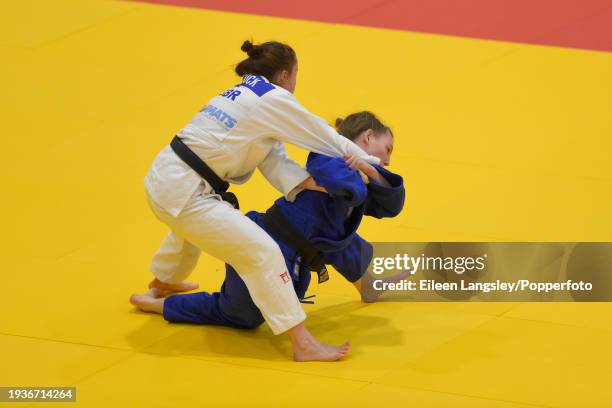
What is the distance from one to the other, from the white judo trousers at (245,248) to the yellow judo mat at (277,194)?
21cm

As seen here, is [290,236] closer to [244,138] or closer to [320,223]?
[320,223]

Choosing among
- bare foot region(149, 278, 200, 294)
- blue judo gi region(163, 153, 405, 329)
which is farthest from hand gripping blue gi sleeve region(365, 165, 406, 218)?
bare foot region(149, 278, 200, 294)

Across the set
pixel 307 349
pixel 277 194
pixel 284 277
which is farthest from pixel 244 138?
pixel 277 194

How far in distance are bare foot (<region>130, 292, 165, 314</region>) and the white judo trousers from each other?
0.44m

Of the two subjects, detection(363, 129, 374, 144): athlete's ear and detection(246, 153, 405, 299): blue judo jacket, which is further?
detection(363, 129, 374, 144): athlete's ear

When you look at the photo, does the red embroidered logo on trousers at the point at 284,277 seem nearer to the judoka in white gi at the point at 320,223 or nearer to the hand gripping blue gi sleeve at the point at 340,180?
the judoka in white gi at the point at 320,223

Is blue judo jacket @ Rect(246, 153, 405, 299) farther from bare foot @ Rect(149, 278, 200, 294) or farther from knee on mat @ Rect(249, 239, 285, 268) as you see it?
bare foot @ Rect(149, 278, 200, 294)

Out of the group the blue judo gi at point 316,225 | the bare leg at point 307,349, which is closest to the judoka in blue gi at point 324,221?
the blue judo gi at point 316,225

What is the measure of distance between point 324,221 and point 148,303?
31.8 inches

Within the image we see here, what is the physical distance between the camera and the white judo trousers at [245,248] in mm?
4184

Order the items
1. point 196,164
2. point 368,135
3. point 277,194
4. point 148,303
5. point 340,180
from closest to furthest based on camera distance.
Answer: point 340,180
point 196,164
point 368,135
point 148,303
point 277,194

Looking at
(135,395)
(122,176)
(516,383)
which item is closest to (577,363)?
(516,383)

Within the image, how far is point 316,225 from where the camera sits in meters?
4.39

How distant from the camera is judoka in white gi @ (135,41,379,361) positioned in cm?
420
